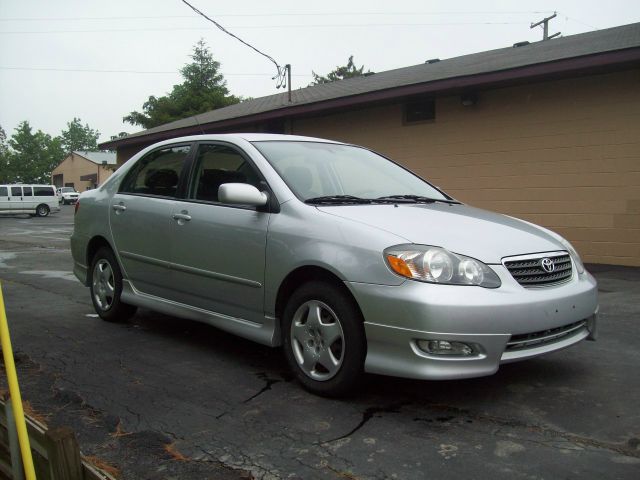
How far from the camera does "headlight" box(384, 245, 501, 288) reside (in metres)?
3.13

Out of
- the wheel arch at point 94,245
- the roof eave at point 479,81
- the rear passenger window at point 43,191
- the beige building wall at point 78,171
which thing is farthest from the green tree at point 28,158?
the wheel arch at point 94,245

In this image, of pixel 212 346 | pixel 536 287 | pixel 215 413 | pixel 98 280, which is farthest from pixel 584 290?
pixel 98 280

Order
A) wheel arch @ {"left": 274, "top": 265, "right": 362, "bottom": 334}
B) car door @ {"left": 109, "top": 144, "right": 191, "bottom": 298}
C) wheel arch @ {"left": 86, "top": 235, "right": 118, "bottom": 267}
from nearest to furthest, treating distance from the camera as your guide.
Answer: wheel arch @ {"left": 274, "top": 265, "right": 362, "bottom": 334}
car door @ {"left": 109, "top": 144, "right": 191, "bottom": 298}
wheel arch @ {"left": 86, "top": 235, "right": 118, "bottom": 267}

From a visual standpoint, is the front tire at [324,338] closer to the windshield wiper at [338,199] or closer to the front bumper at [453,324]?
the front bumper at [453,324]

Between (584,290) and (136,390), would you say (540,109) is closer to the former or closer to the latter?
(584,290)

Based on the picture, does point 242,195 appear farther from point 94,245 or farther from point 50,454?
point 94,245

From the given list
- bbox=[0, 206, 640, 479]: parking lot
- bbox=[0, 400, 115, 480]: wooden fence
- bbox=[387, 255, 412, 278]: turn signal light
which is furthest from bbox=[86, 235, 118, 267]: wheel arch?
bbox=[0, 400, 115, 480]: wooden fence

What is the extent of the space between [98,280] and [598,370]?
4.25m

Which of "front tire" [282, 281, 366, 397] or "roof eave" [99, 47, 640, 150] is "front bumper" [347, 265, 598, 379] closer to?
"front tire" [282, 281, 366, 397]

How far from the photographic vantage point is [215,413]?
129 inches

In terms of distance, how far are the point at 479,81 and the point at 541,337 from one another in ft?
24.7

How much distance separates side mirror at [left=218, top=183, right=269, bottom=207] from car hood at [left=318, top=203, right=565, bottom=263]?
0.43 meters

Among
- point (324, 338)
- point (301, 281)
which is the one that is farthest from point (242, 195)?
point (324, 338)

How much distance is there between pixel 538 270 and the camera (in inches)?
134
